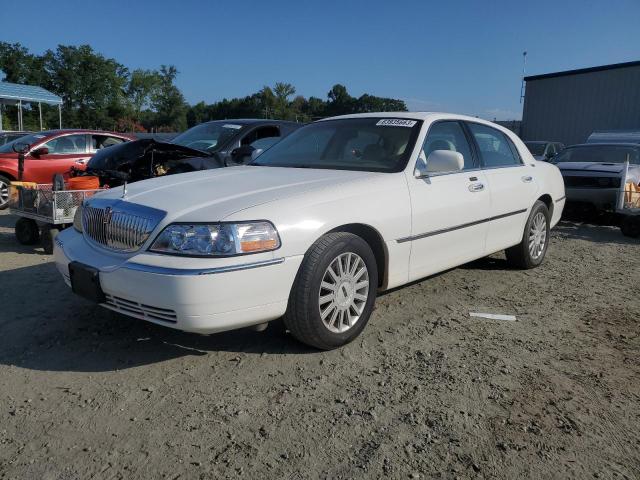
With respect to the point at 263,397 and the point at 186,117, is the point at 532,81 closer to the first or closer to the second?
the point at 263,397

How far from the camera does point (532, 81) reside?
91.7 ft

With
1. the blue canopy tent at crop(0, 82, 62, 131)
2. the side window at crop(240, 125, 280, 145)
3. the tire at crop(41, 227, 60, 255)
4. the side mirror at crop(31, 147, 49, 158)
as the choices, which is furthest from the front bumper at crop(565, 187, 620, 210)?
the blue canopy tent at crop(0, 82, 62, 131)

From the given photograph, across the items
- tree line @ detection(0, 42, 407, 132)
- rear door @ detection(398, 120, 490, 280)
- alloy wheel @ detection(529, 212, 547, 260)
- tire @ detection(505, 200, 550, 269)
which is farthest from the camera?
tree line @ detection(0, 42, 407, 132)

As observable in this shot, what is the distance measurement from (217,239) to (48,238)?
4.05 meters

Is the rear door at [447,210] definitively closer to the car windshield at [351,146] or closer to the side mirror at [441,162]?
the side mirror at [441,162]

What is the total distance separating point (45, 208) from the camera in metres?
6.08

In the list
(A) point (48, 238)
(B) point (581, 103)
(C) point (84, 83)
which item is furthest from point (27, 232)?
(C) point (84, 83)

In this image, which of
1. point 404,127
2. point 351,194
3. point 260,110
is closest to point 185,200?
point 351,194

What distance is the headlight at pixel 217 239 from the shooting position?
2930mm

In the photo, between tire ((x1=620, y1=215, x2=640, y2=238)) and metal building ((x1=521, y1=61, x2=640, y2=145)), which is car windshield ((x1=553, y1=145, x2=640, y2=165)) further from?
metal building ((x1=521, y1=61, x2=640, y2=145))

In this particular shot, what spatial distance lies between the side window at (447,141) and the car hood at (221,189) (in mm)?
697

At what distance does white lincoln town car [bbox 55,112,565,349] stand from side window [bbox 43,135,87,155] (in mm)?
6797

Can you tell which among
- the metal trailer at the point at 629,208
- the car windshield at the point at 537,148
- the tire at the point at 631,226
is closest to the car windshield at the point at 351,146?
the metal trailer at the point at 629,208

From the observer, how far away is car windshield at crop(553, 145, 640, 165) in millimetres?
10062
